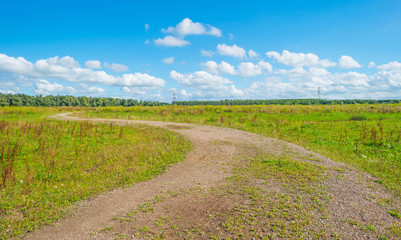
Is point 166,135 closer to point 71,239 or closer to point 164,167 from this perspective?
point 164,167

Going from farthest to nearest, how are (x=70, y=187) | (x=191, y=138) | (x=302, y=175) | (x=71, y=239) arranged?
(x=191, y=138)
(x=302, y=175)
(x=70, y=187)
(x=71, y=239)

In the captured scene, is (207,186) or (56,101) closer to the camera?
(207,186)

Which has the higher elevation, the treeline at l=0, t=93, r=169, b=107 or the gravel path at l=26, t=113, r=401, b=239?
the treeline at l=0, t=93, r=169, b=107

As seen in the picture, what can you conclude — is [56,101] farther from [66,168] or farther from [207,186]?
[207,186]

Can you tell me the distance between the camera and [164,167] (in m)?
10.0

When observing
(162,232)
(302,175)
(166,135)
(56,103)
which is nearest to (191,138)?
(166,135)

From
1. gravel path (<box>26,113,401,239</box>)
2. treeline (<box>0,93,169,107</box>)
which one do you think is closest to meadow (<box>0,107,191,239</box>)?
gravel path (<box>26,113,401,239</box>)

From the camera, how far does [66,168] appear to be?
10.5 meters

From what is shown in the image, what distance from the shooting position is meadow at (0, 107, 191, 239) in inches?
244

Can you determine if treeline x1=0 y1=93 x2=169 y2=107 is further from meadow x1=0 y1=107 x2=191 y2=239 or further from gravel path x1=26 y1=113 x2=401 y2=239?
gravel path x1=26 y1=113 x2=401 y2=239

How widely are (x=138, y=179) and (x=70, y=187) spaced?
2.47 metres

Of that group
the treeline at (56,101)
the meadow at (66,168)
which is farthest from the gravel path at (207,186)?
the treeline at (56,101)

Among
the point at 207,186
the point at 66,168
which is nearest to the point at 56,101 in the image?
the point at 66,168

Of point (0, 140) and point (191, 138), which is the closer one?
point (0, 140)
